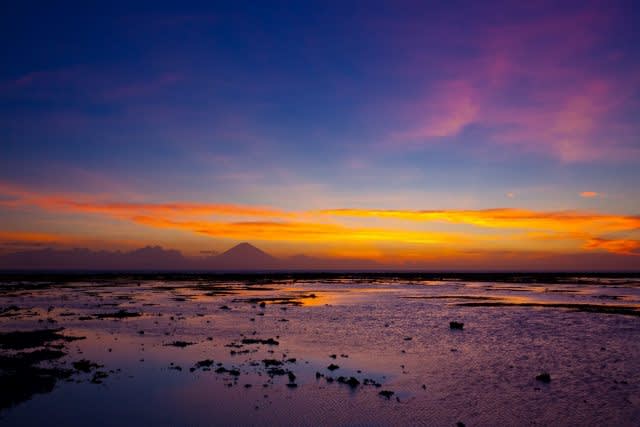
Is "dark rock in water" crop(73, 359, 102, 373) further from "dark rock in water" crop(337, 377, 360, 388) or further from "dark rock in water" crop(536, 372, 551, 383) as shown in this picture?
"dark rock in water" crop(536, 372, 551, 383)

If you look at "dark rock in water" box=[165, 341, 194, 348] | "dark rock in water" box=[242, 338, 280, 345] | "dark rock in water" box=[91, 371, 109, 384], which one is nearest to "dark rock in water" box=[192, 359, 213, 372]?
"dark rock in water" box=[91, 371, 109, 384]

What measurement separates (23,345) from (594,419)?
33.2 m

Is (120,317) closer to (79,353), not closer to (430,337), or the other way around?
(79,353)

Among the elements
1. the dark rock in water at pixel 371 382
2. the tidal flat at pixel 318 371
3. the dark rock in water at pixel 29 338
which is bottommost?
the tidal flat at pixel 318 371

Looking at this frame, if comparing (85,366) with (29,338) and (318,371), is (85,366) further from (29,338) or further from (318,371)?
(318,371)

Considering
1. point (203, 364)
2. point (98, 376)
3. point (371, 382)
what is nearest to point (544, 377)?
point (371, 382)

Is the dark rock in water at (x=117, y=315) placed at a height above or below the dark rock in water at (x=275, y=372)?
below

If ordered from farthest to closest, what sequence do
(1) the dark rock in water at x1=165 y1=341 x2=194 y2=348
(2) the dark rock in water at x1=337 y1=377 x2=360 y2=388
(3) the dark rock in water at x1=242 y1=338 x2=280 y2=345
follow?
1. (3) the dark rock in water at x1=242 y1=338 x2=280 y2=345
2. (1) the dark rock in water at x1=165 y1=341 x2=194 y2=348
3. (2) the dark rock in water at x1=337 y1=377 x2=360 y2=388

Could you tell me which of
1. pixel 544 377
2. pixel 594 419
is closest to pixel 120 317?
pixel 544 377

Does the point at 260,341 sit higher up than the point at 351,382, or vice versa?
the point at 351,382

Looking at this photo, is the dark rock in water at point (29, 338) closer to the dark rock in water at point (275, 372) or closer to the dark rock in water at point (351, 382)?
the dark rock in water at point (275, 372)

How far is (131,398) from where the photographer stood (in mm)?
19797

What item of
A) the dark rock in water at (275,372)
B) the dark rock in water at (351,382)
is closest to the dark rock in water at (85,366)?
the dark rock in water at (275,372)

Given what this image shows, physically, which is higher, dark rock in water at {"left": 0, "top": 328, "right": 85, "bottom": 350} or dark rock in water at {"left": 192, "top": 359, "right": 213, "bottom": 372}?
dark rock in water at {"left": 0, "top": 328, "right": 85, "bottom": 350}
